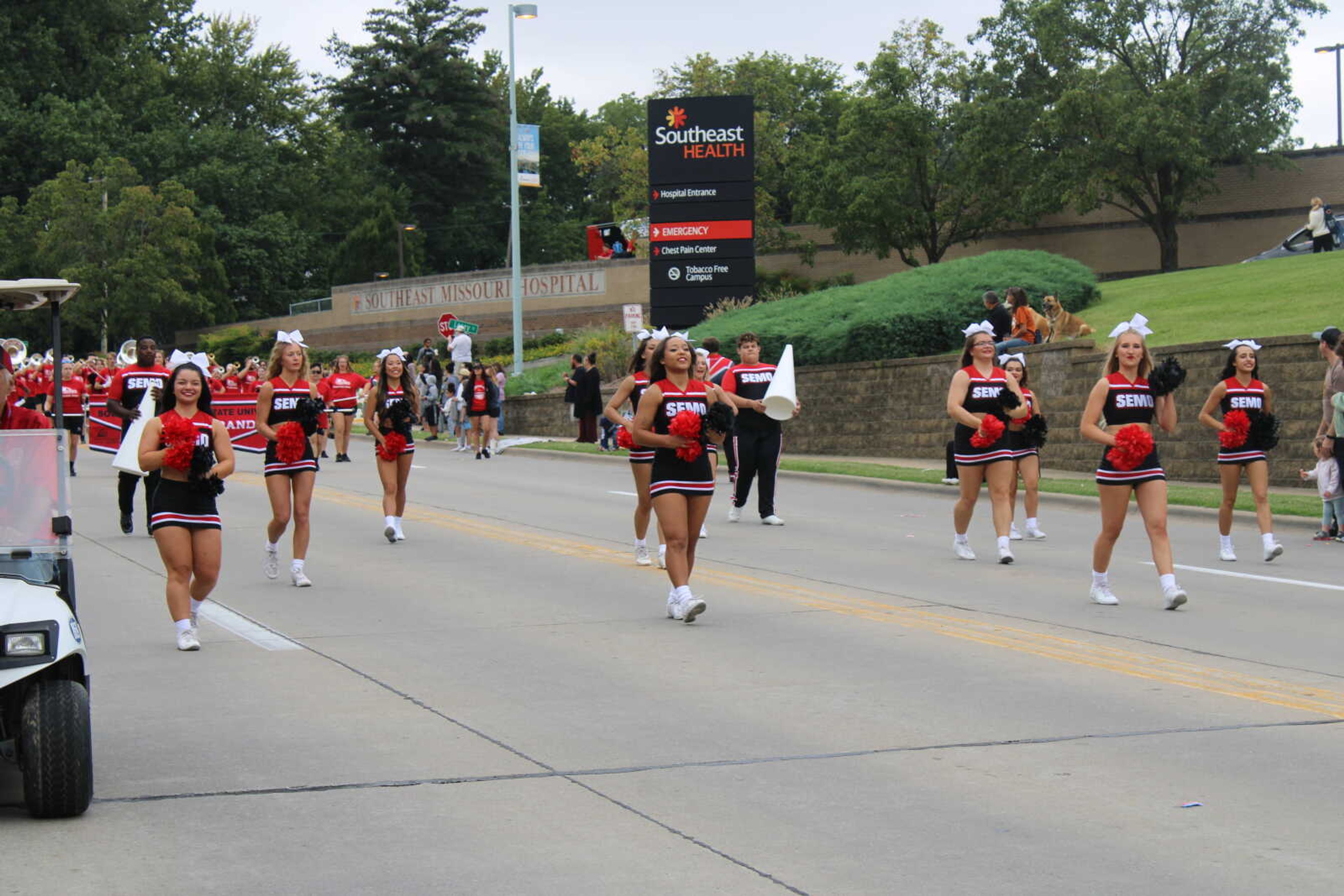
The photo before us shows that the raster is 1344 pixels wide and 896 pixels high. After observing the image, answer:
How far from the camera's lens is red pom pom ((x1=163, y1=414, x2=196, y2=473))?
31.7ft

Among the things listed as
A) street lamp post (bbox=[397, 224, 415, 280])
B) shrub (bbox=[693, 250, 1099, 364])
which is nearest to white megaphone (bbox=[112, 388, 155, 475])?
shrub (bbox=[693, 250, 1099, 364])

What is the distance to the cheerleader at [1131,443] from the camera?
11.0 metres

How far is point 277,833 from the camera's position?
5.89 metres

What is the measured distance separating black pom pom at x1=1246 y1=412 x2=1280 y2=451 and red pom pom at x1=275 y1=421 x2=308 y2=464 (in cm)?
808

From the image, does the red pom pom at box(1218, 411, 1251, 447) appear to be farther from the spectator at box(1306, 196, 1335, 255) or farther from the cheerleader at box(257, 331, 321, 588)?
the spectator at box(1306, 196, 1335, 255)

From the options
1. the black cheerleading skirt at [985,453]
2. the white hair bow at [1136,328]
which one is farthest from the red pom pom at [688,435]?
the black cheerleading skirt at [985,453]

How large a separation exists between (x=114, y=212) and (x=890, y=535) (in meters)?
55.0

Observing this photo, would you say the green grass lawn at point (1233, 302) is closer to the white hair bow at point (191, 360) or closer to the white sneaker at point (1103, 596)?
the white sneaker at point (1103, 596)

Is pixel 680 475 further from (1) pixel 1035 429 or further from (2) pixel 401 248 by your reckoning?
(2) pixel 401 248

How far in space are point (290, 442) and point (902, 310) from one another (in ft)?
61.6

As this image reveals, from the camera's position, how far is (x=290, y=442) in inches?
506

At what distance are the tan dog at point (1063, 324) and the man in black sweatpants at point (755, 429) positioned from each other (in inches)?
404

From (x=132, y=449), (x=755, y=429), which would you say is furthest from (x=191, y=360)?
(x=755, y=429)

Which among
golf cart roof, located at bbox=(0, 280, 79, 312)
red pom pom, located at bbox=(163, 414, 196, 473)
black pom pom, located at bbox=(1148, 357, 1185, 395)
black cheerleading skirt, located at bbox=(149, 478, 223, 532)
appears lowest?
black cheerleading skirt, located at bbox=(149, 478, 223, 532)
